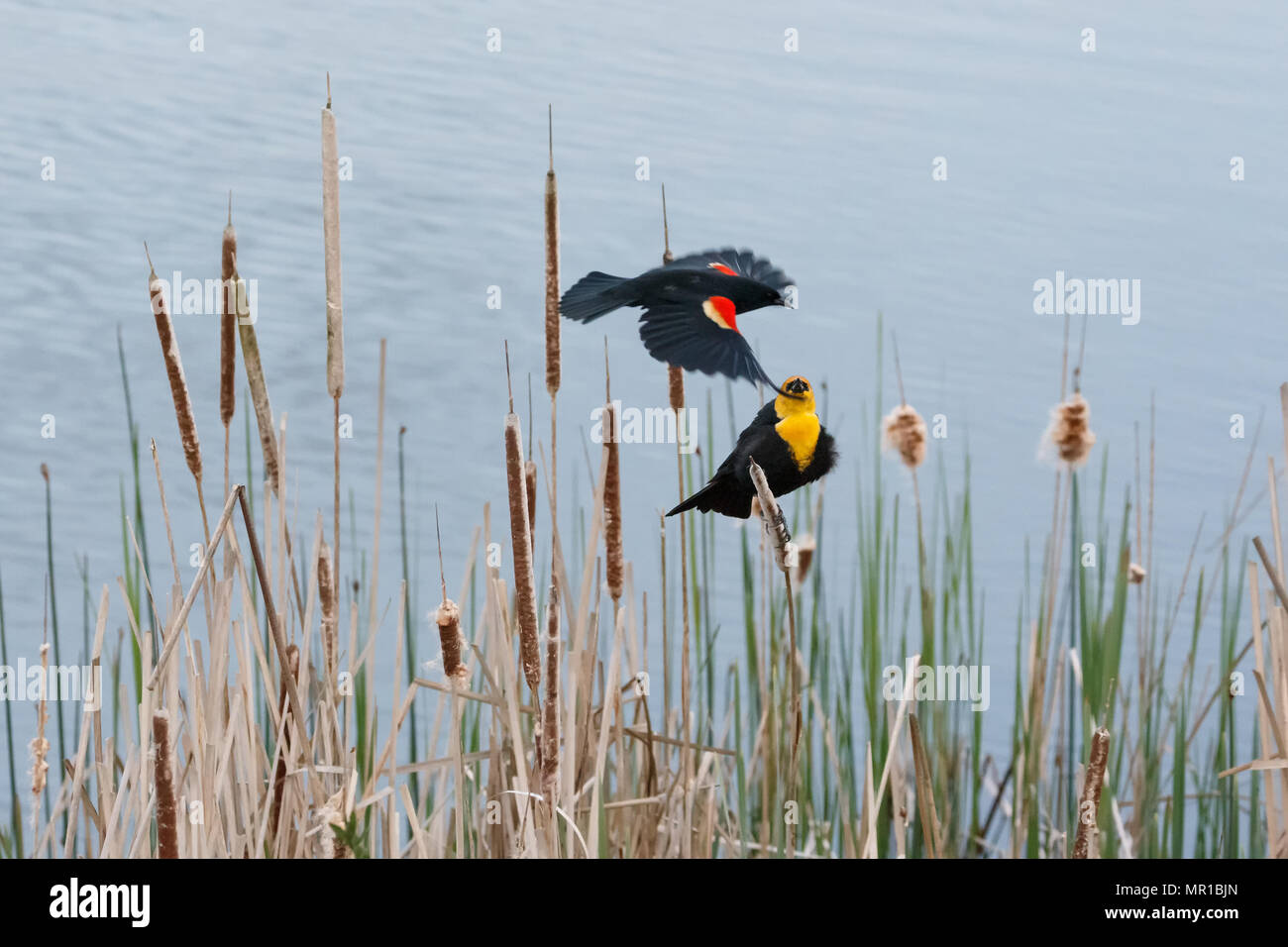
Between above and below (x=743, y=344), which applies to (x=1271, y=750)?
below

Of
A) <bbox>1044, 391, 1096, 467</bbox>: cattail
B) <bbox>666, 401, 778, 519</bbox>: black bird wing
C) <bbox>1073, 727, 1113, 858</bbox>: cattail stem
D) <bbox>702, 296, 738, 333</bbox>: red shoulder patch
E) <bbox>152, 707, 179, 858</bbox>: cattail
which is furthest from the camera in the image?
<bbox>1044, 391, 1096, 467</bbox>: cattail

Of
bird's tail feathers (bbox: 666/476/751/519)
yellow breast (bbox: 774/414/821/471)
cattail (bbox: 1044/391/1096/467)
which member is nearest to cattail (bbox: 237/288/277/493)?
bird's tail feathers (bbox: 666/476/751/519)

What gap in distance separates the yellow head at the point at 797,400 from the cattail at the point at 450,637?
62cm

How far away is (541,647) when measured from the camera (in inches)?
84.0

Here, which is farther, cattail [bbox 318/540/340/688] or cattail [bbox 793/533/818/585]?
cattail [bbox 793/533/818/585]

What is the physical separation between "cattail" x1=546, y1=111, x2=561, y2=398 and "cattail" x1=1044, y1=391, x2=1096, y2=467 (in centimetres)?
104

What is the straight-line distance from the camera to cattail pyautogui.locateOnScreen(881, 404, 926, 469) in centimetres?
244

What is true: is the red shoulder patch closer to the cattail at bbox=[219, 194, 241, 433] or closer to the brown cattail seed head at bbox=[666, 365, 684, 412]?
the brown cattail seed head at bbox=[666, 365, 684, 412]

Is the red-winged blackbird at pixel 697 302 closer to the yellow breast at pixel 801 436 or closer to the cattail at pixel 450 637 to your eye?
the yellow breast at pixel 801 436

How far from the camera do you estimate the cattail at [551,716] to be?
5.79ft
